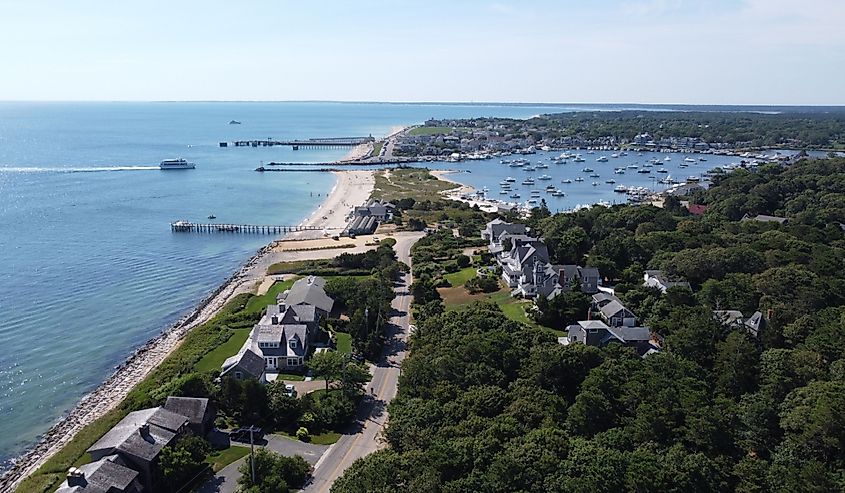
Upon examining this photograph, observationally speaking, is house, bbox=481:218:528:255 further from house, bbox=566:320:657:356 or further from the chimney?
the chimney

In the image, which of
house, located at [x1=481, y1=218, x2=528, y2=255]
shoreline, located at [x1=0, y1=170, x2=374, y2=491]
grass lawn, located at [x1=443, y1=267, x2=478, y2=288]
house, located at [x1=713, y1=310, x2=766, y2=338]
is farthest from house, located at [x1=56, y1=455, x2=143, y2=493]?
house, located at [x1=481, y1=218, x2=528, y2=255]

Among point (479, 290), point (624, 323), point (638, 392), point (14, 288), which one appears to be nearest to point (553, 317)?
point (624, 323)

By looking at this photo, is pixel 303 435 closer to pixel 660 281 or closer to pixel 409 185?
pixel 660 281

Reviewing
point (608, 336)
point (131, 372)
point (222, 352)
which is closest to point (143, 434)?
point (222, 352)

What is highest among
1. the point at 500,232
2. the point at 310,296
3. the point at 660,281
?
the point at 500,232

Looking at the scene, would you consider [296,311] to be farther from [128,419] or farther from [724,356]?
[724,356]

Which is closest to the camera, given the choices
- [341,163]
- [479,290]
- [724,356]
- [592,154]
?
[724,356]

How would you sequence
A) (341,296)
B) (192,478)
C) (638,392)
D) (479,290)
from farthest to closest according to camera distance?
1. (479,290)
2. (341,296)
3. (638,392)
4. (192,478)
